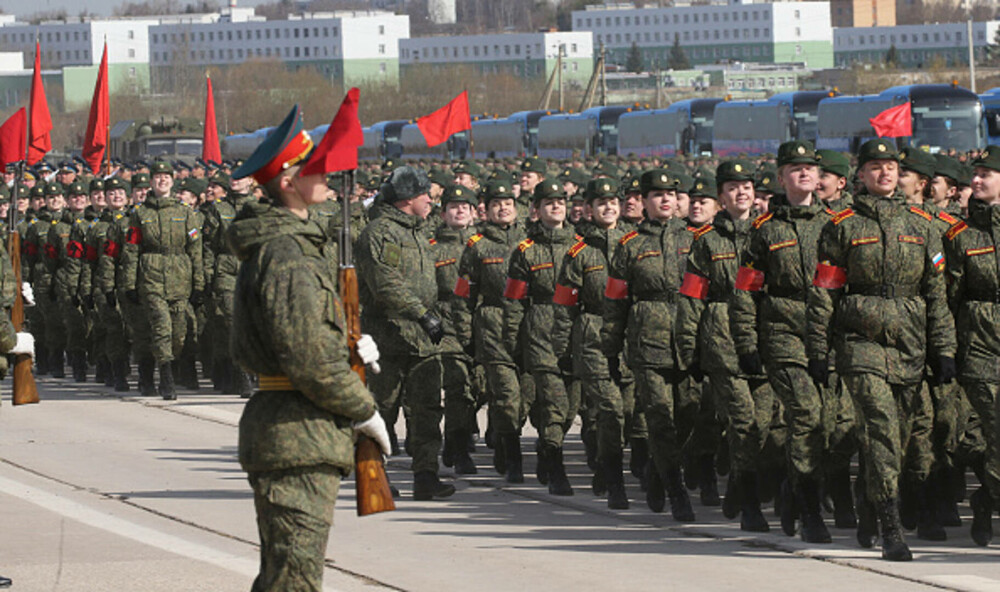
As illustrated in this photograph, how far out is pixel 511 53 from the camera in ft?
568

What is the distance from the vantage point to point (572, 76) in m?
175

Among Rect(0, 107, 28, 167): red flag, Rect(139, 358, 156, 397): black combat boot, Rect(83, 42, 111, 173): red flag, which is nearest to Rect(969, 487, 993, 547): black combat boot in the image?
Rect(0, 107, 28, 167): red flag

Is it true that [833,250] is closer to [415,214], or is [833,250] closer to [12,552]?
[415,214]

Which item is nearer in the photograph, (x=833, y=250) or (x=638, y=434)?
(x=833, y=250)

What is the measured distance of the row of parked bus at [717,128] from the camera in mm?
46219

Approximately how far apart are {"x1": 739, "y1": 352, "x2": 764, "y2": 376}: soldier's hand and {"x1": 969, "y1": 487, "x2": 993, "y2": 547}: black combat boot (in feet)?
4.10

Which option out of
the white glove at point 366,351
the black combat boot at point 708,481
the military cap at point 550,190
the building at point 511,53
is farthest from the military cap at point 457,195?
the building at point 511,53

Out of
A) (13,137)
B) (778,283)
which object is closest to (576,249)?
(778,283)

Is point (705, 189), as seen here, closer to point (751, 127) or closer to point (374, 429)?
point (374, 429)

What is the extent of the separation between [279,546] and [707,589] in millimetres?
2775

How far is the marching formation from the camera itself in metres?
9.42

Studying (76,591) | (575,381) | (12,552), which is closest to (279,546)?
(76,591)

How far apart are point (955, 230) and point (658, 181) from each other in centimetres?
213

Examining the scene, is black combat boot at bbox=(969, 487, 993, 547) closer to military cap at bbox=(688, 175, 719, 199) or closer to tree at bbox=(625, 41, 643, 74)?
military cap at bbox=(688, 175, 719, 199)
